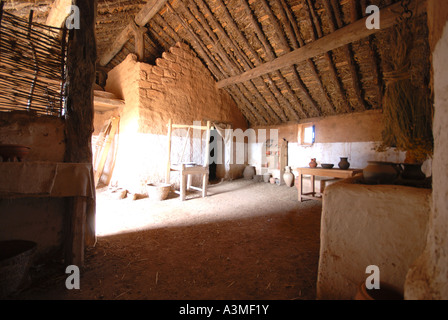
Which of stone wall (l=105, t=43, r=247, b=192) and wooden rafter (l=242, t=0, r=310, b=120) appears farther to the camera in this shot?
stone wall (l=105, t=43, r=247, b=192)

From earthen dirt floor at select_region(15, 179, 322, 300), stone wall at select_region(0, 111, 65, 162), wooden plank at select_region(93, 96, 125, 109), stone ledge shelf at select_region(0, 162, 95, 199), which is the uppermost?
wooden plank at select_region(93, 96, 125, 109)

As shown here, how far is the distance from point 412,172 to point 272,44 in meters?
4.92

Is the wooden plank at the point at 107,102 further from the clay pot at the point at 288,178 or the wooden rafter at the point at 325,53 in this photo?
the clay pot at the point at 288,178

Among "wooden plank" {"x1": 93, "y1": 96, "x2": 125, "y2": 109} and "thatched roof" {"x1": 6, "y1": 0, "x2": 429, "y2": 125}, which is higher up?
"thatched roof" {"x1": 6, "y1": 0, "x2": 429, "y2": 125}

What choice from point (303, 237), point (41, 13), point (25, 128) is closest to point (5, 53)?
point (25, 128)

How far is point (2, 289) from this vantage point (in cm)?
A: 157

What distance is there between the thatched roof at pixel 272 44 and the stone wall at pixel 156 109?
750mm

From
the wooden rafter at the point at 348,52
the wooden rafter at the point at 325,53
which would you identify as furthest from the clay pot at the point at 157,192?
the wooden rafter at the point at 348,52

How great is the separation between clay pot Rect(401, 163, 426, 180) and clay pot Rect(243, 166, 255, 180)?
642 centimetres

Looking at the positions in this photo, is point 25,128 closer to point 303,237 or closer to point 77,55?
point 77,55

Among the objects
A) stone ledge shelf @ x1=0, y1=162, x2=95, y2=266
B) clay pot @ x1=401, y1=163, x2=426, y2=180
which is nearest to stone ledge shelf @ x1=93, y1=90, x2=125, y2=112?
stone ledge shelf @ x1=0, y1=162, x2=95, y2=266

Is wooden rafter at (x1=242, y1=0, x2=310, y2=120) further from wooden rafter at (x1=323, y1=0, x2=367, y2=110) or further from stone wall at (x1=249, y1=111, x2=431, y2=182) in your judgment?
wooden rafter at (x1=323, y1=0, x2=367, y2=110)

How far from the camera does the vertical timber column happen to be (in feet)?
7.74
